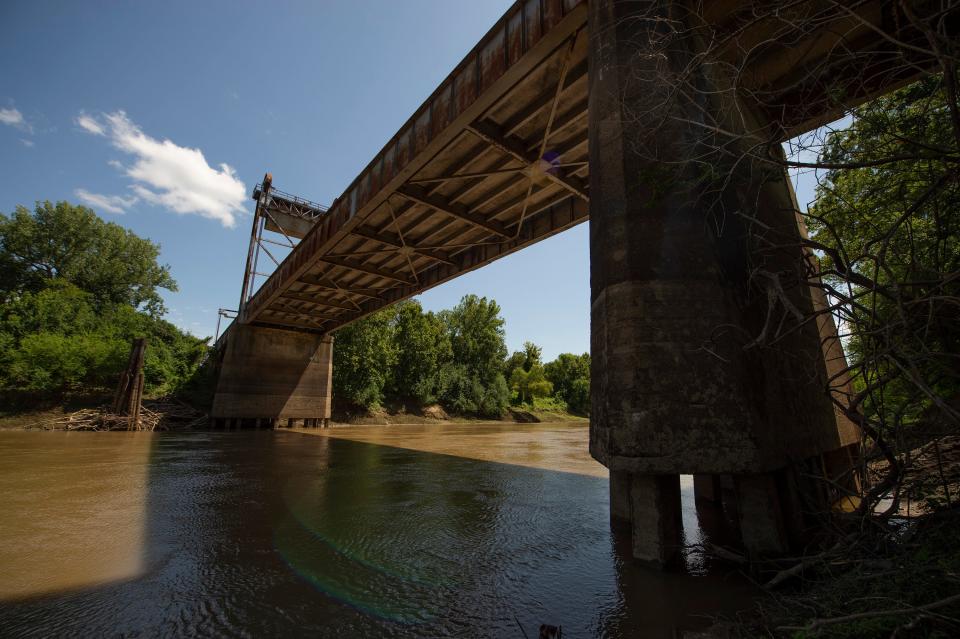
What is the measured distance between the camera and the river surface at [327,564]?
263cm

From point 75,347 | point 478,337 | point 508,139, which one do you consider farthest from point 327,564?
point 478,337

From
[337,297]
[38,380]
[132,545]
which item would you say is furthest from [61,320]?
[132,545]

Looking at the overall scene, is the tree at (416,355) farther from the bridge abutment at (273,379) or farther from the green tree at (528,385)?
the green tree at (528,385)

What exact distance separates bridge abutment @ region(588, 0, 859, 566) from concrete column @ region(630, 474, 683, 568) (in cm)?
1

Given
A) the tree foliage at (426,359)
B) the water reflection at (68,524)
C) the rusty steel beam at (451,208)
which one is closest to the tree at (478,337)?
the tree foliage at (426,359)

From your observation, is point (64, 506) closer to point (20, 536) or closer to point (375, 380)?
point (20, 536)

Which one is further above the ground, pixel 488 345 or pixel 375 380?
pixel 488 345

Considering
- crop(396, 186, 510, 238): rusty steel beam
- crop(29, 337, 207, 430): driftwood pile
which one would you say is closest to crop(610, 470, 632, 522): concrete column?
crop(396, 186, 510, 238): rusty steel beam

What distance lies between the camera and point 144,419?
20984 millimetres

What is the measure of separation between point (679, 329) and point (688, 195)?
4.94ft

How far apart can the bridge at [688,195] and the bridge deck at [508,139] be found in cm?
6

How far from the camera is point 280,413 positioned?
80.6ft

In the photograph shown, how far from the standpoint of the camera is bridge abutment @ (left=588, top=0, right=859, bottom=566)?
3643mm

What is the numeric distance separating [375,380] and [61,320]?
70.4 ft
